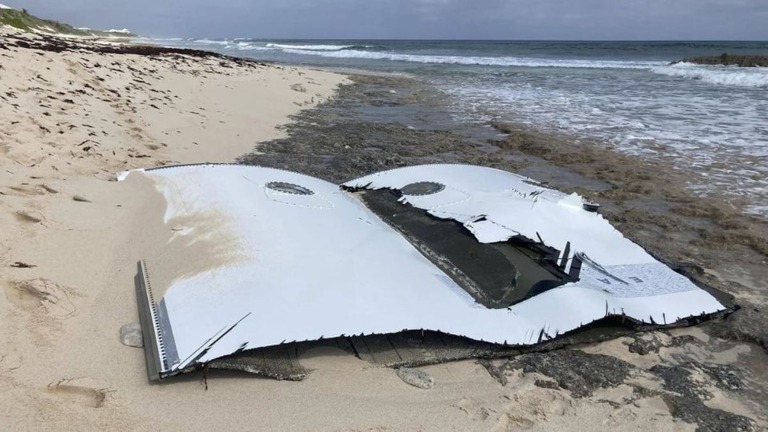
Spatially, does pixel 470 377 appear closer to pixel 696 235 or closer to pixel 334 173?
pixel 696 235

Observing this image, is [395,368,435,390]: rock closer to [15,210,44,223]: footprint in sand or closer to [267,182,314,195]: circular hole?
[267,182,314,195]: circular hole

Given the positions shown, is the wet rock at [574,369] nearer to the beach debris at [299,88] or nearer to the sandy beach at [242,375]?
the sandy beach at [242,375]

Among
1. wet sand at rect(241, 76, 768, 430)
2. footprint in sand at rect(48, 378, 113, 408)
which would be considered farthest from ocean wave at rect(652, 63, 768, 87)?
footprint in sand at rect(48, 378, 113, 408)

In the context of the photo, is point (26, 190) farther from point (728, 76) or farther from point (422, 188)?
point (728, 76)

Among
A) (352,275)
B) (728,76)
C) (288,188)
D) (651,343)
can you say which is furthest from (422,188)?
(728,76)

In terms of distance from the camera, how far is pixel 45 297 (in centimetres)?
299

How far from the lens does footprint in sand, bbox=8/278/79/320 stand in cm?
290

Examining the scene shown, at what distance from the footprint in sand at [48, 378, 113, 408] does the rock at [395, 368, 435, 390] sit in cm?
141

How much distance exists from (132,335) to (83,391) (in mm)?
458

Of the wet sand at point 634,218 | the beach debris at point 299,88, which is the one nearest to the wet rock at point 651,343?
the wet sand at point 634,218

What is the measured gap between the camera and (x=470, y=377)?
2824 millimetres

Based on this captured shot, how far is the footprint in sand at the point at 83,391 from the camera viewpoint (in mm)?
2338

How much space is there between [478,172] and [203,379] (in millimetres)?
3639

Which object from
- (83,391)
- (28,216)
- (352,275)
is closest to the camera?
(83,391)
